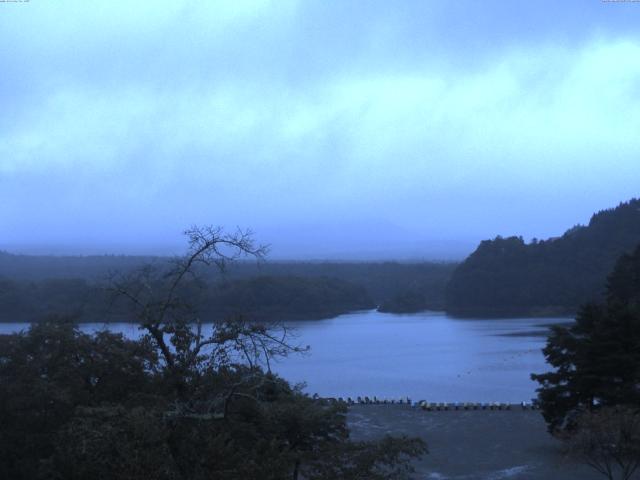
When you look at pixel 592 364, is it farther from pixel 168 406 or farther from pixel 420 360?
pixel 420 360

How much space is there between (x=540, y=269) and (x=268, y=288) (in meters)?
18.7

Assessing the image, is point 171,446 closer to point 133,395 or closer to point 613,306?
point 133,395

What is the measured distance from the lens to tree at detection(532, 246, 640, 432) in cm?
1162

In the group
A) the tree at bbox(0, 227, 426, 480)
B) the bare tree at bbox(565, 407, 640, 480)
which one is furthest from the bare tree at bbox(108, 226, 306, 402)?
the bare tree at bbox(565, 407, 640, 480)

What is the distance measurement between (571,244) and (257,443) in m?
47.3

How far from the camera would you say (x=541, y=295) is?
4597cm

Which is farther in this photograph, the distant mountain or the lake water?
the distant mountain

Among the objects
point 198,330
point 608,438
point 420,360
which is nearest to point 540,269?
point 420,360

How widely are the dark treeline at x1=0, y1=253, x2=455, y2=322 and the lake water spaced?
1495 mm

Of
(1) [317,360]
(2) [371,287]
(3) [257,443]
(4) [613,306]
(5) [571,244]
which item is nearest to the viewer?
(3) [257,443]

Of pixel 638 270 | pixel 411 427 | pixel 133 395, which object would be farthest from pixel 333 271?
pixel 133 395

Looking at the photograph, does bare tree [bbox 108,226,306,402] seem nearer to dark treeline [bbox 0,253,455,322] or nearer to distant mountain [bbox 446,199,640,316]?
dark treeline [bbox 0,253,455,322]

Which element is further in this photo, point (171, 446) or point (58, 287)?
point (58, 287)

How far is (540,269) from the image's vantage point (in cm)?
4716
